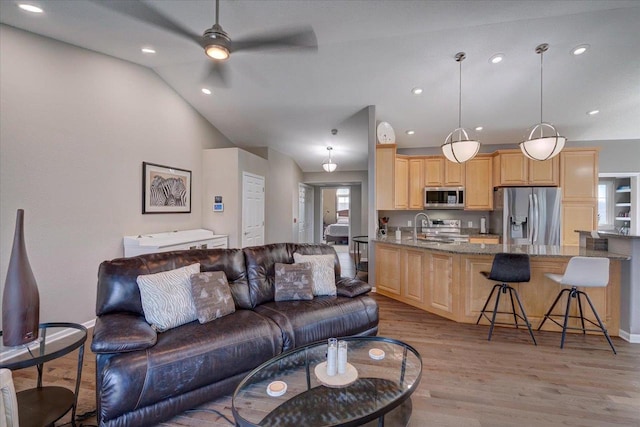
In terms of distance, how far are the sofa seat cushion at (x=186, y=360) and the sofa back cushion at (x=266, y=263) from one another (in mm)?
448

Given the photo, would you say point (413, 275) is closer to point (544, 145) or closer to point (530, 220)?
point (544, 145)

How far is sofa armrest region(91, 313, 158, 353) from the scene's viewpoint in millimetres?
1672

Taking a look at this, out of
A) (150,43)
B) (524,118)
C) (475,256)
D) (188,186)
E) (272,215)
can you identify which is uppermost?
(150,43)

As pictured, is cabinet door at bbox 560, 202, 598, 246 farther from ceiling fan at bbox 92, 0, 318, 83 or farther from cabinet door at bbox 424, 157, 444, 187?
ceiling fan at bbox 92, 0, 318, 83

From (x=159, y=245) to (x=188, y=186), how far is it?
1527mm

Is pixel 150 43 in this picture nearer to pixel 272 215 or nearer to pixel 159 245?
pixel 159 245

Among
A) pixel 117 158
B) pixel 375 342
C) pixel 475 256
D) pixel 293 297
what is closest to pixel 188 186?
pixel 117 158

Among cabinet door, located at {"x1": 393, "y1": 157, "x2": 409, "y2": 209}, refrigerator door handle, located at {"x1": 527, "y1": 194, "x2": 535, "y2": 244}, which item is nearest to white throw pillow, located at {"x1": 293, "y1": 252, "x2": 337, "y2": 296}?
cabinet door, located at {"x1": 393, "y1": 157, "x2": 409, "y2": 209}

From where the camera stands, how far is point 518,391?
208 cm

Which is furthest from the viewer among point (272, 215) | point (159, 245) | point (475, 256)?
point (272, 215)

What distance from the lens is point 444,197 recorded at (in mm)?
5449

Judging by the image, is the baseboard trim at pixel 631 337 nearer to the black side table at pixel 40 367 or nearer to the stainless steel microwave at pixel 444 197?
the stainless steel microwave at pixel 444 197

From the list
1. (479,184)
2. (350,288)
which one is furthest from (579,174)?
(350,288)

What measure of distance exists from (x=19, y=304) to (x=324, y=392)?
1835 millimetres
